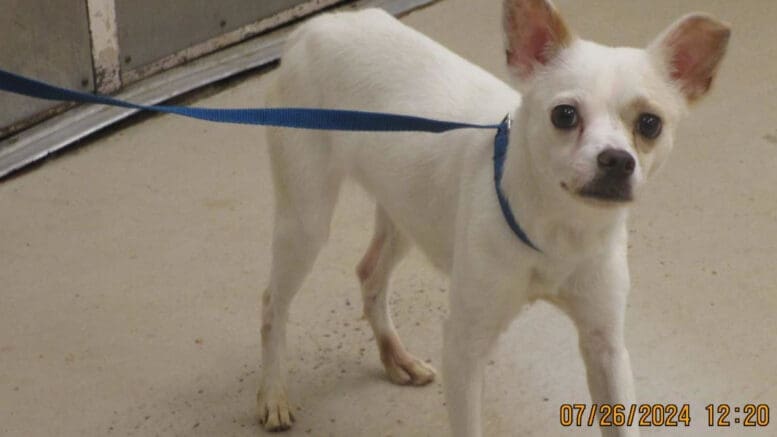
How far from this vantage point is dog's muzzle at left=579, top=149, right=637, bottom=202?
91.4 inches

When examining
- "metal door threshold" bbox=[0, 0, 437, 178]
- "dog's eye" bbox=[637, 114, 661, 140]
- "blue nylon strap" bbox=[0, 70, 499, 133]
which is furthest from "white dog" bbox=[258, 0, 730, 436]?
"metal door threshold" bbox=[0, 0, 437, 178]

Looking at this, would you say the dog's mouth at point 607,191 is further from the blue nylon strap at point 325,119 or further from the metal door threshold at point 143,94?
the metal door threshold at point 143,94

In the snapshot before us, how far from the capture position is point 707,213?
4.20 m

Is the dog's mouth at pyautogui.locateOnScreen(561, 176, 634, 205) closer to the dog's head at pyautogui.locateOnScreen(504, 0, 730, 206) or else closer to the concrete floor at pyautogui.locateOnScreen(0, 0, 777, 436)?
the dog's head at pyautogui.locateOnScreen(504, 0, 730, 206)

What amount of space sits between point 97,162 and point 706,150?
2.14 meters

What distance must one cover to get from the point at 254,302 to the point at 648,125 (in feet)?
5.68

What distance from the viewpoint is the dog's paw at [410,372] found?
3.49 meters

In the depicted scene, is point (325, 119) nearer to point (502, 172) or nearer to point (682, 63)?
point (502, 172)

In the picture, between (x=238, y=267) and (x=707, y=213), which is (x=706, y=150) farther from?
(x=238, y=267)

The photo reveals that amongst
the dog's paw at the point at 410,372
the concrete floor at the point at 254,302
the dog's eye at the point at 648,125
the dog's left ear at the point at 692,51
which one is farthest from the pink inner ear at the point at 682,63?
the dog's paw at the point at 410,372

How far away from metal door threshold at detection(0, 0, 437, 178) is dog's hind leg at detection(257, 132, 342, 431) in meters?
1.61

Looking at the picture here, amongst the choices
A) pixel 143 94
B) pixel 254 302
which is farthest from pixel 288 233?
pixel 143 94

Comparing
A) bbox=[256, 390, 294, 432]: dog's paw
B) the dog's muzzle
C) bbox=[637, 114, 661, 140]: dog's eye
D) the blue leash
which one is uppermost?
the blue leash

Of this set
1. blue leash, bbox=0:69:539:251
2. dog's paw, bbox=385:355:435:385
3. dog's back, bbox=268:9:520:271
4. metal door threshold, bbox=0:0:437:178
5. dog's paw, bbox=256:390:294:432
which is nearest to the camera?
blue leash, bbox=0:69:539:251
